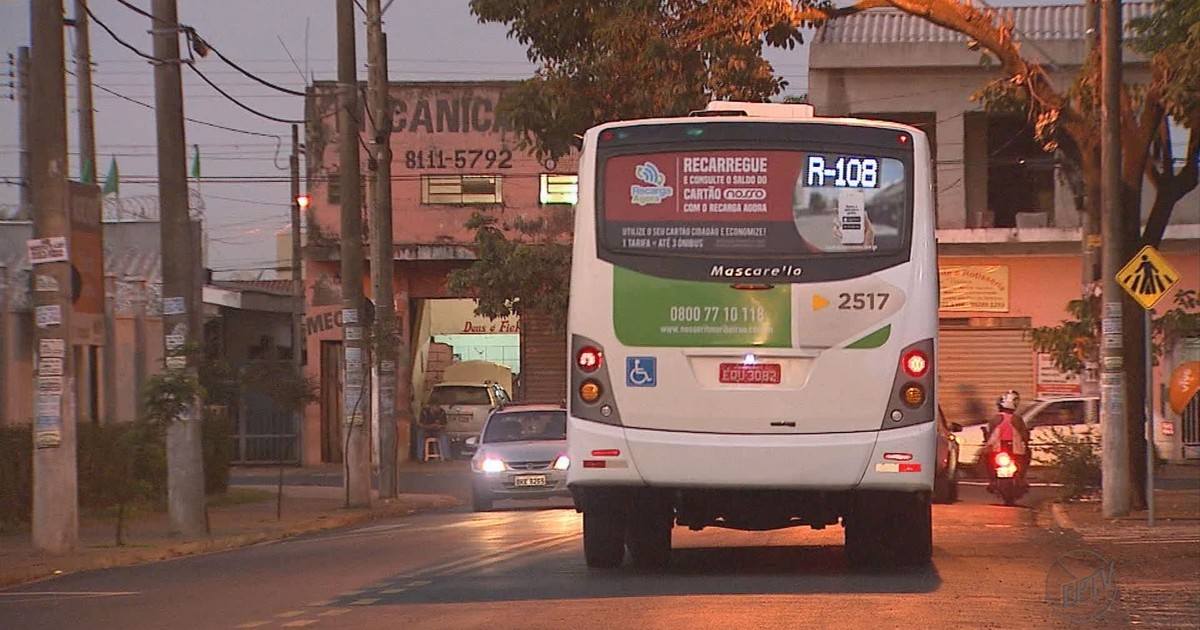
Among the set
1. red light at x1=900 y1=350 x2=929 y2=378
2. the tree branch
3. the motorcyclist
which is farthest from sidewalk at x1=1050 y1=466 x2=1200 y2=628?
the tree branch

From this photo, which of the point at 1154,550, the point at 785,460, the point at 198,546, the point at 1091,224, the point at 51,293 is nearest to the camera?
the point at 785,460

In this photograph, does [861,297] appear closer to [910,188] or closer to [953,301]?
[910,188]

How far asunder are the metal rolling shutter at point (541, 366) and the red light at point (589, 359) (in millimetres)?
30302

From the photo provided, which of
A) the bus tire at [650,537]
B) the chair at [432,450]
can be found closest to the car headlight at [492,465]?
the bus tire at [650,537]

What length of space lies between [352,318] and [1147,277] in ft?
37.4

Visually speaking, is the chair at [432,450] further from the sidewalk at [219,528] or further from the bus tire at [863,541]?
the bus tire at [863,541]

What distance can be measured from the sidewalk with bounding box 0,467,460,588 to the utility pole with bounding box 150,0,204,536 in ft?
1.71

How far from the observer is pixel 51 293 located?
55.0 ft

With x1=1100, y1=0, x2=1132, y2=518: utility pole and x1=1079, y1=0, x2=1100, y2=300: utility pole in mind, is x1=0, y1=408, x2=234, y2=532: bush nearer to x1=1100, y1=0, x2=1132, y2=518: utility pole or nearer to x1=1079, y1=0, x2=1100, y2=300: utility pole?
x1=1100, y1=0, x2=1132, y2=518: utility pole

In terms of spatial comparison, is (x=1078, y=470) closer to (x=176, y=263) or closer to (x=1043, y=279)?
(x=176, y=263)

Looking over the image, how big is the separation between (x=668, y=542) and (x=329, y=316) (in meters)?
29.1

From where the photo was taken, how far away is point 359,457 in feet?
84.1

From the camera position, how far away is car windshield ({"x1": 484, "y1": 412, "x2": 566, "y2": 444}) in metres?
24.4

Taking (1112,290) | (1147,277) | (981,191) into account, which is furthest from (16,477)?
(981,191)
